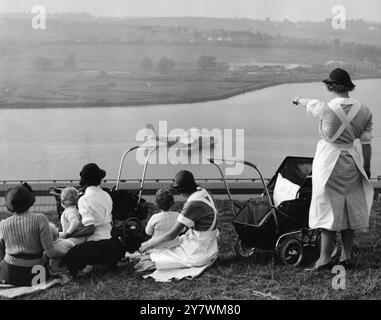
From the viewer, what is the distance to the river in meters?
9.69

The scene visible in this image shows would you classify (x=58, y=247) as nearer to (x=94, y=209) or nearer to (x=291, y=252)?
(x=94, y=209)

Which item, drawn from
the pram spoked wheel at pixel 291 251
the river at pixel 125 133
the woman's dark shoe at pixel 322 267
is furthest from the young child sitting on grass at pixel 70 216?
the river at pixel 125 133

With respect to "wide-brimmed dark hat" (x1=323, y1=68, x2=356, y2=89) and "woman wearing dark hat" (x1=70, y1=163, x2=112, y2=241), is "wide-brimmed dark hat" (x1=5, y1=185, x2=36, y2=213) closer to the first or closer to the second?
"woman wearing dark hat" (x1=70, y1=163, x2=112, y2=241)

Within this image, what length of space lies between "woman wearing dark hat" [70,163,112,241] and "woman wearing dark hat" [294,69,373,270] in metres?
1.68

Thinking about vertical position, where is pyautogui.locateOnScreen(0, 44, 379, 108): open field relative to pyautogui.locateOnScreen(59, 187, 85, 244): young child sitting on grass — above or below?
above

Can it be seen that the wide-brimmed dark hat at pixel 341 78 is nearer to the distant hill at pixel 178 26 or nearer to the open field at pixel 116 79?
the distant hill at pixel 178 26

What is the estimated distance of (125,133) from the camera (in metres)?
9.72

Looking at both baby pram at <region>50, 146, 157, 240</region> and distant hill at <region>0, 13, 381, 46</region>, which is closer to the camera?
baby pram at <region>50, 146, 157, 240</region>

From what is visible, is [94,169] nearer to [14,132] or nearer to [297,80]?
[14,132]

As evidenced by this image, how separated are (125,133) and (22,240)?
3.22 m

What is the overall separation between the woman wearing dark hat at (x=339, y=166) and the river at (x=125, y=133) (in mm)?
2810

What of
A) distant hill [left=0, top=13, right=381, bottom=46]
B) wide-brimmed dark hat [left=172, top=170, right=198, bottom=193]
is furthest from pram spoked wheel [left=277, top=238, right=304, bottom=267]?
distant hill [left=0, top=13, right=381, bottom=46]

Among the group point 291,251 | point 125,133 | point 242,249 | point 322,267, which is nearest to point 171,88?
point 125,133

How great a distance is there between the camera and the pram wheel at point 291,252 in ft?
23.5
